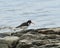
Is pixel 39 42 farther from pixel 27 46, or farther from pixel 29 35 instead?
pixel 29 35

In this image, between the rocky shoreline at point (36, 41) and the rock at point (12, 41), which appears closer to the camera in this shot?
the rocky shoreline at point (36, 41)

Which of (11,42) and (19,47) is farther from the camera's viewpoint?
(11,42)

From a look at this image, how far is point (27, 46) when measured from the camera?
222 inches

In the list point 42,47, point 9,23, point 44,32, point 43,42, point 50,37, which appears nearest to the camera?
point 42,47

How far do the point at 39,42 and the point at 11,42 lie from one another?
31.0 inches

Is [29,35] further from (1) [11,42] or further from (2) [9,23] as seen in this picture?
(2) [9,23]

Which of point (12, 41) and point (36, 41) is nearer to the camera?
point (36, 41)

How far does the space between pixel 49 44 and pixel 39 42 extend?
274 millimetres

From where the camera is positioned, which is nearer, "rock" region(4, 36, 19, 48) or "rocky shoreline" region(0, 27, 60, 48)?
"rocky shoreline" region(0, 27, 60, 48)

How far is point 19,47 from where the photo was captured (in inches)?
225

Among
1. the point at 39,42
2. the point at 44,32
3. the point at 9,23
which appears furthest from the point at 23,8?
the point at 39,42

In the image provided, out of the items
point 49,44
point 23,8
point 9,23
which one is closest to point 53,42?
point 49,44

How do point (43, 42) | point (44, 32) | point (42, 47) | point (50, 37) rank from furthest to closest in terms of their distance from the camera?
point (44, 32) < point (50, 37) < point (43, 42) < point (42, 47)

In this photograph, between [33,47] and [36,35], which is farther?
[36,35]
